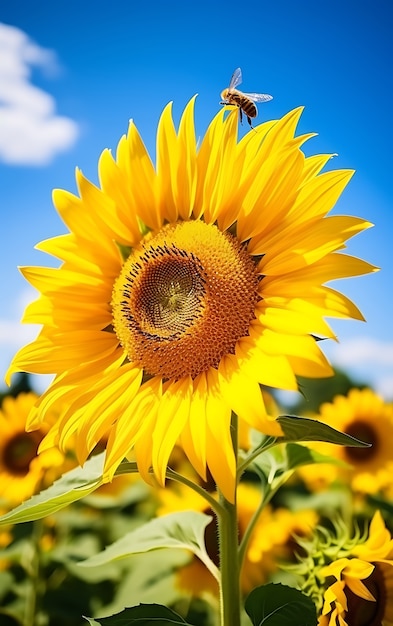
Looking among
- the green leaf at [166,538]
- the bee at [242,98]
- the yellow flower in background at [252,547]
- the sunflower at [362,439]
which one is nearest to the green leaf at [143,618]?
the green leaf at [166,538]

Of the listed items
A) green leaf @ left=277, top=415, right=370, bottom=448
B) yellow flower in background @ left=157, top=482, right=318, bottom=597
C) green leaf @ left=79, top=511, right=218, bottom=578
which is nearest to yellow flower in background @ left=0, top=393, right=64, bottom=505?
yellow flower in background @ left=157, top=482, right=318, bottom=597

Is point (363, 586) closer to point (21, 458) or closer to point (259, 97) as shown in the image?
point (259, 97)

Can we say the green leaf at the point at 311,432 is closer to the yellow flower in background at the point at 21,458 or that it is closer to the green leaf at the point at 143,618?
the green leaf at the point at 143,618

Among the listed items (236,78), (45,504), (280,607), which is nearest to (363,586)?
(280,607)

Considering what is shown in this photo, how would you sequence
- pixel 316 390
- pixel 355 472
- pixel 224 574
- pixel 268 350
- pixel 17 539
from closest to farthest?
pixel 268 350 → pixel 224 574 → pixel 17 539 → pixel 355 472 → pixel 316 390

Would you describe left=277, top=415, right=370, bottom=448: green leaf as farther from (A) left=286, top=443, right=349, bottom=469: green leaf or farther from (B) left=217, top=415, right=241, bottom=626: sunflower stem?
(A) left=286, top=443, right=349, bottom=469: green leaf

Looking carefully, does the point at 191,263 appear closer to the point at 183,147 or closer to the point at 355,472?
the point at 183,147

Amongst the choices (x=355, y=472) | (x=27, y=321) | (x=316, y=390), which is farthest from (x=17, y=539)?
(x=316, y=390)
